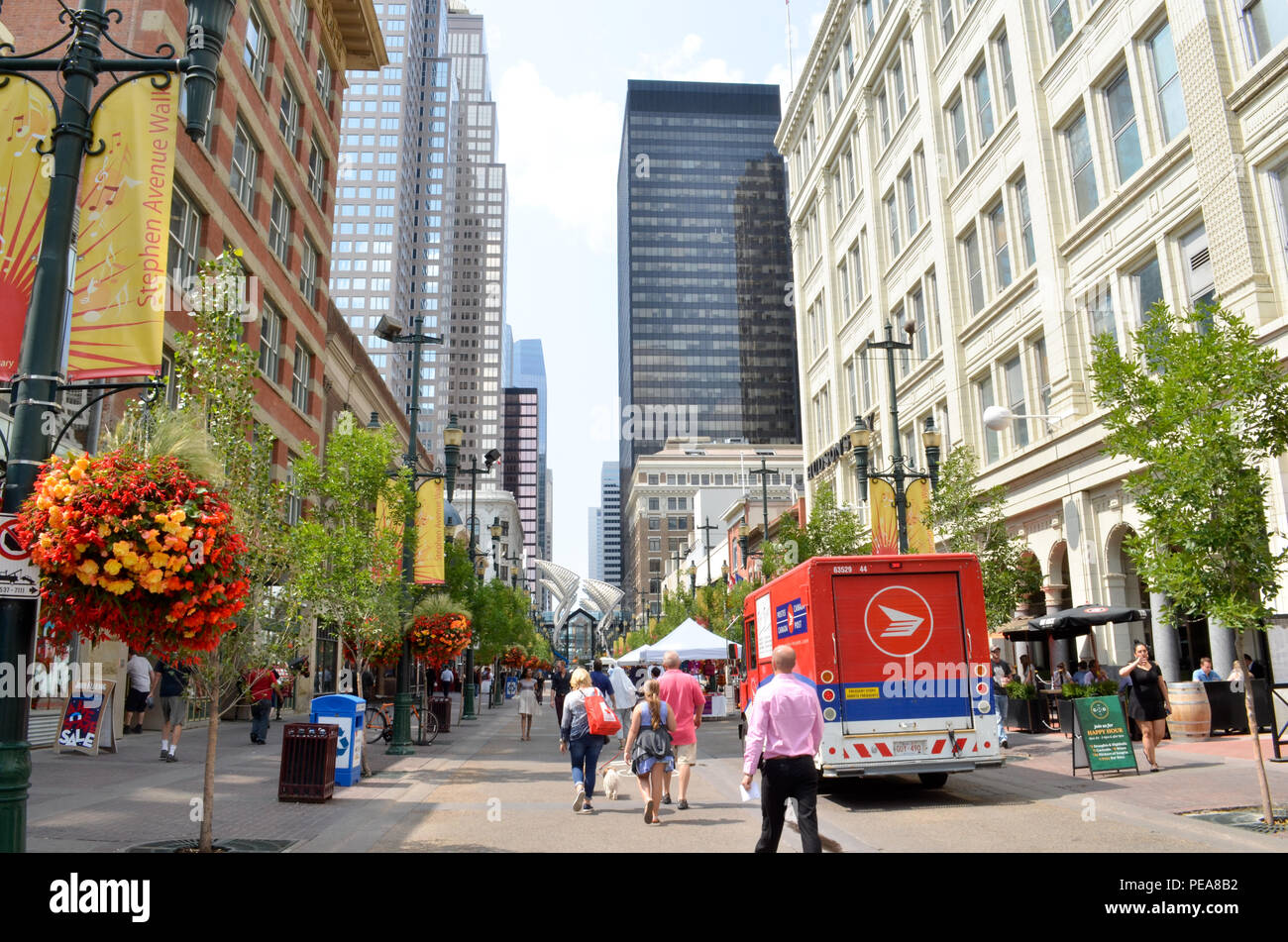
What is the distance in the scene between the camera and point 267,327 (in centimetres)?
2875

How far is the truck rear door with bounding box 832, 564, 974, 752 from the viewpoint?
39.4ft

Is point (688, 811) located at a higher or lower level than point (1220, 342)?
lower

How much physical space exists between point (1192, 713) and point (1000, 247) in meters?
17.1

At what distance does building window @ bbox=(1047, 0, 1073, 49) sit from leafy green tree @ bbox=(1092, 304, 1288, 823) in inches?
752

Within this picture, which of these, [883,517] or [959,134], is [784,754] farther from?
[959,134]

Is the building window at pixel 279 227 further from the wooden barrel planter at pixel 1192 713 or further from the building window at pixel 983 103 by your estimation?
the wooden barrel planter at pixel 1192 713

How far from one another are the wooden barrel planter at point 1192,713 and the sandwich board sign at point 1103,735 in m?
5.31

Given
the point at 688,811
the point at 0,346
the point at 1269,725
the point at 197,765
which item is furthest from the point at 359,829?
the point at 1269,725

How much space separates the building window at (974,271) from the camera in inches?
1217

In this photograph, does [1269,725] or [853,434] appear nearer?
[1269,725]
